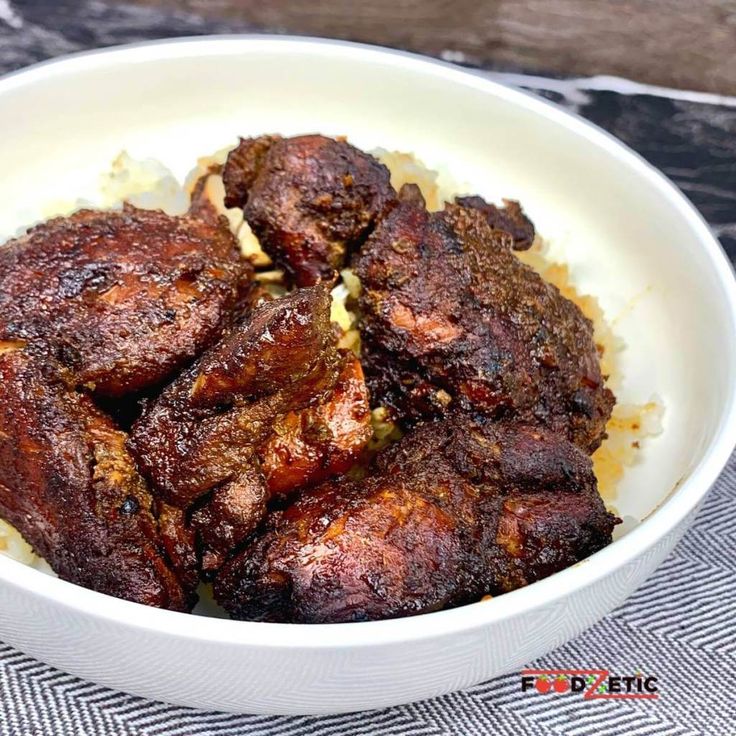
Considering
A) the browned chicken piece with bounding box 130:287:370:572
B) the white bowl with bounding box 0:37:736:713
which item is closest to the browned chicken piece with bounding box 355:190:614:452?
the browned chicken piece with bounding box 130:287:370:572

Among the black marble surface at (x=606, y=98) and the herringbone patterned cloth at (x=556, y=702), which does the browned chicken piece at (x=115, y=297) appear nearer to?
the herringbone patterned cloth at (x=556, y=702)

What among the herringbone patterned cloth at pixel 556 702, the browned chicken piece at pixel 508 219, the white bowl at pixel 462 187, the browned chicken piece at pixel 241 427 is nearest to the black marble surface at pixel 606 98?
the white bowl at pixel 462 187

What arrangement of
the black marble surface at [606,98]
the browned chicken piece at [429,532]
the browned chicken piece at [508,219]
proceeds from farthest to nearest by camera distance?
the black marble surface at [606,98] → the browned chicken piece at [508,219] → the browned chicken piece at [429,532]

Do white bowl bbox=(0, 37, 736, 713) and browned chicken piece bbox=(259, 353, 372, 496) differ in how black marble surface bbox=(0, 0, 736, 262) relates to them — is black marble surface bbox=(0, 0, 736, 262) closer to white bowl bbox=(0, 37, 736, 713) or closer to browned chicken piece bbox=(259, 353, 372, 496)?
white bowl bbox=(0, 37, 736, 713)

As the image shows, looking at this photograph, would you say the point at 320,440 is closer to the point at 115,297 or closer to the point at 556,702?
the point at 115,297

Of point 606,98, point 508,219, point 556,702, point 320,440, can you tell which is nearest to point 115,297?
point 320,440

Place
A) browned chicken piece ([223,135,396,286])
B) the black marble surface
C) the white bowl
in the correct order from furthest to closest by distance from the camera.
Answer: the black marble surface < browned chicken piece ([223,135,396,286]) < the white bowl
